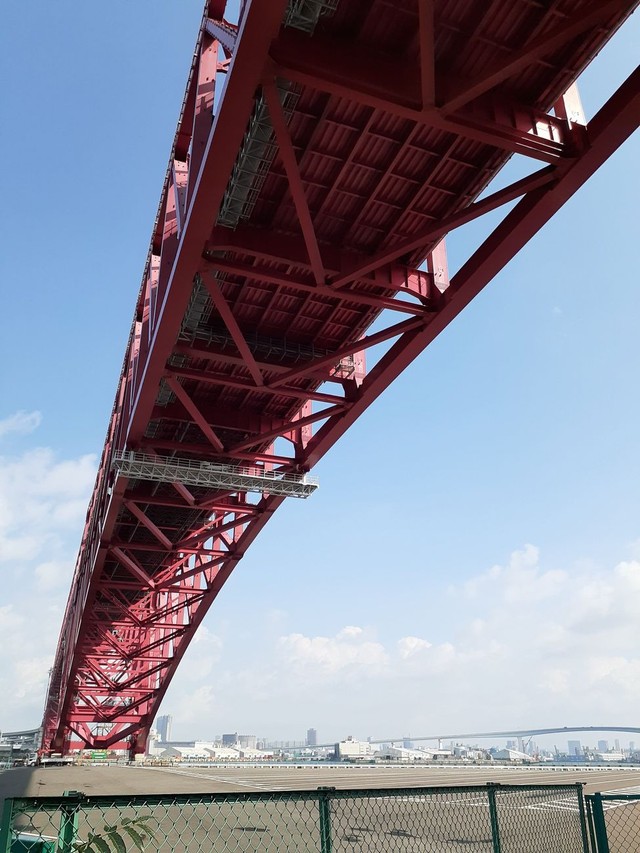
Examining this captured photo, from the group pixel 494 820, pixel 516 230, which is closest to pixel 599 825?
pixel 494 820

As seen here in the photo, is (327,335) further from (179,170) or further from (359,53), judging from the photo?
(359,53)

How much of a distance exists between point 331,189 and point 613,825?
49.4ft

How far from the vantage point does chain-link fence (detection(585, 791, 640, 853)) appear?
20.4ft

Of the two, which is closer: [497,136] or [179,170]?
[497,136]

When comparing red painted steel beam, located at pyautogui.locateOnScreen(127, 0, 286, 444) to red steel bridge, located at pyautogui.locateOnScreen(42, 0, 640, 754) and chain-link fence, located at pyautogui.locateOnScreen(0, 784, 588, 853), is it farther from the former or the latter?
chain-link fence, located at pyautogui.locateOnScreen(0, 784, 588, 853)

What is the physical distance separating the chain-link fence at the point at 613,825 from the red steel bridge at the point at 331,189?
847cm

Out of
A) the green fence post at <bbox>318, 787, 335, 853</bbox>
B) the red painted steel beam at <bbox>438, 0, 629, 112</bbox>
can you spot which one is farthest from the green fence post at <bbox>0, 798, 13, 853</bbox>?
the red painted steel beam at <bbox>438, 0, 629, 112</bbox>

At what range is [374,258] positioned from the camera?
39.9ft

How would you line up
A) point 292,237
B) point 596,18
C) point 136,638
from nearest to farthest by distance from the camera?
point 596,18 < point 292,237 < point 136,638

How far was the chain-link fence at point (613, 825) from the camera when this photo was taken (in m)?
6.21

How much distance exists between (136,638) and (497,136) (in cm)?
3904

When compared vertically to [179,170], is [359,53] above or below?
below

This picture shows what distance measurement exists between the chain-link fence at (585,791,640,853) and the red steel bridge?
8.47 m

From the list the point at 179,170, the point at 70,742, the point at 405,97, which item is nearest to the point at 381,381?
the point at 179,170
